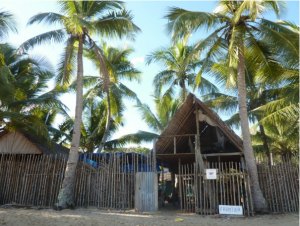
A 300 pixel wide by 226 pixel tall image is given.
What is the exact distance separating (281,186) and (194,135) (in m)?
3.67

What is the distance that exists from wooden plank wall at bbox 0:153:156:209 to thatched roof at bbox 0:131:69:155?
1.19 metres

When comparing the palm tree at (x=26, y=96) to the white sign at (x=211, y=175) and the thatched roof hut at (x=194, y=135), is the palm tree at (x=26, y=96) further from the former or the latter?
the white sign at (x=211, y=175)

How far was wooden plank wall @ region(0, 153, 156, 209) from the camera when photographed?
1177 centimetres

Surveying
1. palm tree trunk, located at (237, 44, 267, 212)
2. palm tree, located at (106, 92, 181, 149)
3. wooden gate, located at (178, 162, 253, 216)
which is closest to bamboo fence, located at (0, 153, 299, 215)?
wooden gate, located at (178, 162, 253, 216)

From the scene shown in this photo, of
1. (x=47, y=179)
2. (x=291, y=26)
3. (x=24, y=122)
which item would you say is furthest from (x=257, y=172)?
(x=24, y=122)

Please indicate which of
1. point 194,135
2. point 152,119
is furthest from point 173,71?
point 194,135

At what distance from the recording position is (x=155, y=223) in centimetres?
843

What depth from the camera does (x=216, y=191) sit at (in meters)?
10.9

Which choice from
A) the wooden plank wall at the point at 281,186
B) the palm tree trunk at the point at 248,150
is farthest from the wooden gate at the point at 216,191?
the wooden plank wall at the point at 281,186

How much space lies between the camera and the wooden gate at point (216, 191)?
10.6 metres

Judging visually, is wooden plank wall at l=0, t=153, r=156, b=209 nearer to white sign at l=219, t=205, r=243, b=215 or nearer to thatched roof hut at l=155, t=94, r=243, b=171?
thatched roof hut at l=155, t=94, r=243, b=171

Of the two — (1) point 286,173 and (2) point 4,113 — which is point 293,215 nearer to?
(1) point 286,173

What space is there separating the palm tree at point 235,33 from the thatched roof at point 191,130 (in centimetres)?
98

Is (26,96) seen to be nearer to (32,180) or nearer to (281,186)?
(32,180)
